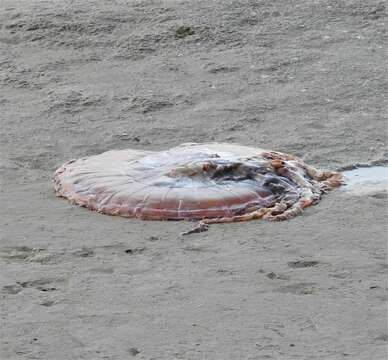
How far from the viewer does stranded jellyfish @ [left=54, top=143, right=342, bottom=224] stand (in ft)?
17.8

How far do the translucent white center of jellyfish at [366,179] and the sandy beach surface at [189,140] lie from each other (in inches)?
4.2

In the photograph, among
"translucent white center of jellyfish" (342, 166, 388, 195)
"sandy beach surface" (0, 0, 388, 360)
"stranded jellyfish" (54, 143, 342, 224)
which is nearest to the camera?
"sandy beach surface" (0, 0, 388, 360)

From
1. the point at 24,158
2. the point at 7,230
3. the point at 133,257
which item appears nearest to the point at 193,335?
the point at 133,257

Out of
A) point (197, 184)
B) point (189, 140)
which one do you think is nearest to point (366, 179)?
point (197, 184)

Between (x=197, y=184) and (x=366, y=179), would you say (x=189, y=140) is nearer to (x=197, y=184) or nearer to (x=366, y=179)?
(x=197, y=184)

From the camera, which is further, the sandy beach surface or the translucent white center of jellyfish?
the translucent white center of jellyfish

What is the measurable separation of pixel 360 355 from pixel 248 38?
4.64 metres

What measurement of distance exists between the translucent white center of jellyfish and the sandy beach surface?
107 mm

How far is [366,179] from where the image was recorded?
230 inches

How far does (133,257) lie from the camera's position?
4875 millimetres

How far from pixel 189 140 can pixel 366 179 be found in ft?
3.89

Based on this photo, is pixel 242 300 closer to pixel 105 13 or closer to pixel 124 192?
pixel 124 192

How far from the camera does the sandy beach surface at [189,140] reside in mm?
4152

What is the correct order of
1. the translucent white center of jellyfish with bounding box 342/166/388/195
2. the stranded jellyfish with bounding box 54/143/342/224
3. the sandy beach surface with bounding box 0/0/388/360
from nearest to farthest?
the sandy beach surface with bounding box 0/0/388/360 < the stranded jellyfish with bounding box 54/143/342/224 < the translucent white center of jellyfish with bounding box 342/166/388/195
